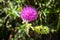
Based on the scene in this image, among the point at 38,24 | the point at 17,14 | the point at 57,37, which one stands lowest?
the point at 57,37

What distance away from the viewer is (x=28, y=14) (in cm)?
172

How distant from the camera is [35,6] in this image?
1.84 meters

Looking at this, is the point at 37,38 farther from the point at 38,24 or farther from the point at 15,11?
the point at 15,11

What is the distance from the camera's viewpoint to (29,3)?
1845mm

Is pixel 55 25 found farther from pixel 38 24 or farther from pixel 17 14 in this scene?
pixel 17 14

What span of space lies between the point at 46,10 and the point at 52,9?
0.06 m

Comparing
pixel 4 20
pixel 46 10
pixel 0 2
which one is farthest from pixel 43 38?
pixel 0 2

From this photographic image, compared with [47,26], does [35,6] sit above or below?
above

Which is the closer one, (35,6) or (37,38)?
(37,38)

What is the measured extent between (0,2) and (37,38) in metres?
0.46

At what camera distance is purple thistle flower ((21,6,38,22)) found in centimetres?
171

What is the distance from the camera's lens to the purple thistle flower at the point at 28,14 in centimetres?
171

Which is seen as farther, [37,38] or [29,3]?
[29,3]

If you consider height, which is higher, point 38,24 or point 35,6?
point 35,6
